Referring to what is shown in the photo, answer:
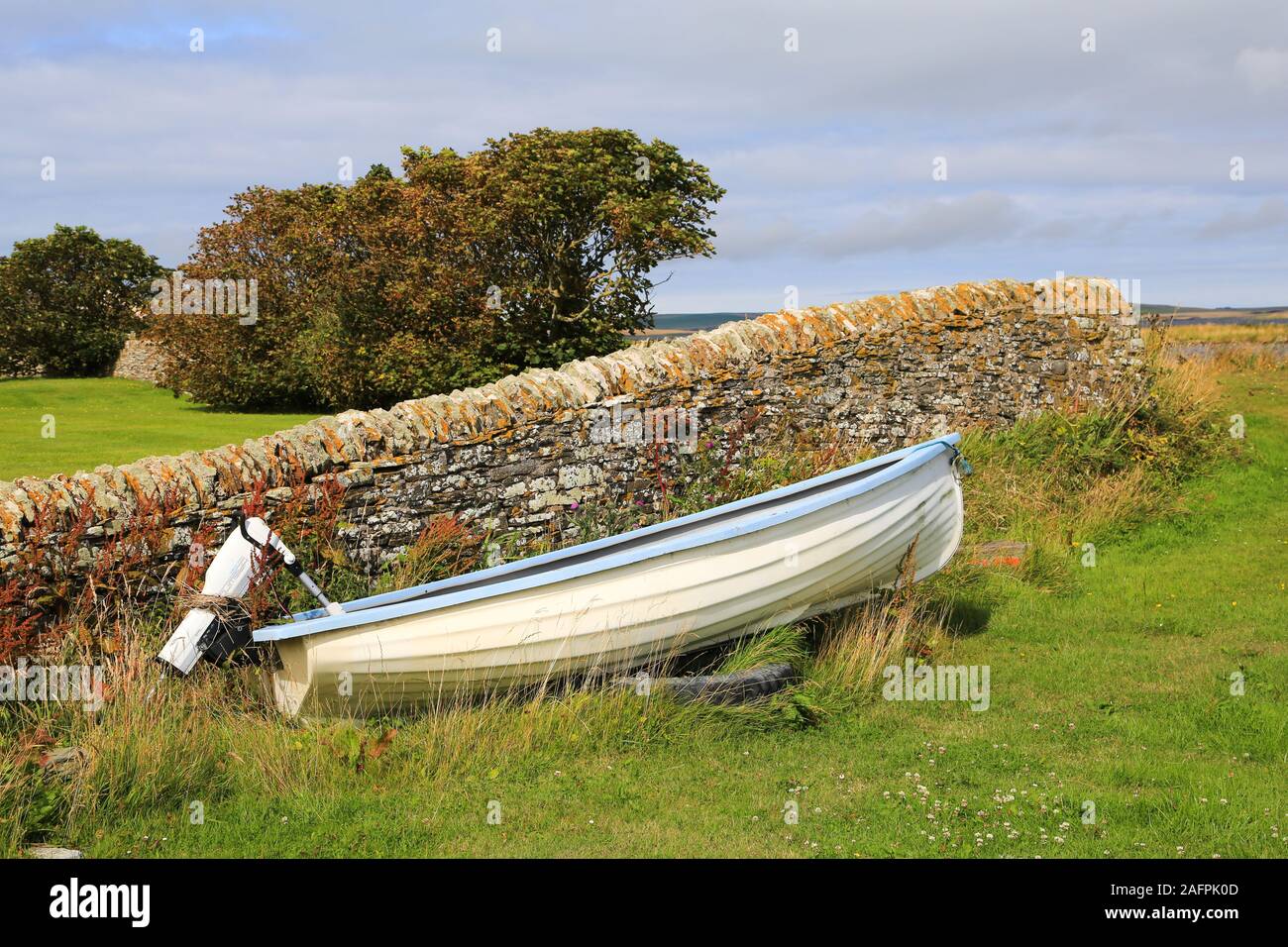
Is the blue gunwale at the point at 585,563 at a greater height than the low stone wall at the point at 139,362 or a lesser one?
lesser

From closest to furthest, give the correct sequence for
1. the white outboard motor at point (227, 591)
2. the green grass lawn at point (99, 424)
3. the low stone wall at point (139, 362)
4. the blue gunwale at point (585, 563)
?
the blue gunwale at point (585, 563) < the white outboard motor at point (227, 591) < the green grass lawn at point (99, 424) < the low stone wall at point (139, 362)

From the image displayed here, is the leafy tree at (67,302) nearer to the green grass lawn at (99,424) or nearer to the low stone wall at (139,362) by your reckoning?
the low stone wall at (139,362)

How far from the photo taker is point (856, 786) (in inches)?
232

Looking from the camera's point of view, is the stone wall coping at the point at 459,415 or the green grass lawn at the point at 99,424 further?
the green grass lawn at the point at 99,424

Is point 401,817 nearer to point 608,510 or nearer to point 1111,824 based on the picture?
point 1111,824

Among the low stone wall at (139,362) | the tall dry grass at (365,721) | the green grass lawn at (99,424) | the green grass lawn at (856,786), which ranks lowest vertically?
the green grass lawn at (856,786)

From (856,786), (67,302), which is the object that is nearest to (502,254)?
(856,786)

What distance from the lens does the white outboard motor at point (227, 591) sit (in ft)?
22.8

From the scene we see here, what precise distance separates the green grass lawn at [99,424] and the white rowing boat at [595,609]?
8.65 m

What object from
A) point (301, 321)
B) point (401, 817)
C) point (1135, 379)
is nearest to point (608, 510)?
point (401, 817)

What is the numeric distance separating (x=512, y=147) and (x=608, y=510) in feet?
46.9

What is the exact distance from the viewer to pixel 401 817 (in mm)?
5477

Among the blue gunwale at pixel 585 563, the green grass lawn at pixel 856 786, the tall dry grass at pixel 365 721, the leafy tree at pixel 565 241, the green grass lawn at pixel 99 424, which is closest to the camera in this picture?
the green grass lawn at pixel 856 786

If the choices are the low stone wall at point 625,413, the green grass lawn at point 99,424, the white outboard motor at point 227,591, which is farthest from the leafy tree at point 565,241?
the white outboard motor at point 227,591
